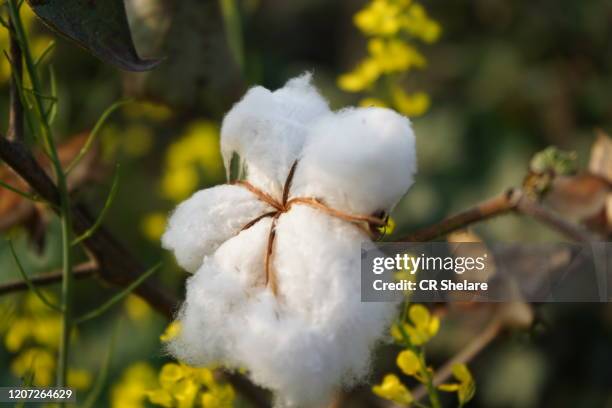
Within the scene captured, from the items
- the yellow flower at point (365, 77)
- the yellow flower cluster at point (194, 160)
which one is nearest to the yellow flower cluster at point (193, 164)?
the yellow flower cluster at point (194, 160)

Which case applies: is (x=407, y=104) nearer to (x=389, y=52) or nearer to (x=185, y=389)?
(x=389, y=52)

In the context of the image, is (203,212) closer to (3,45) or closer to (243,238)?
(243,238)

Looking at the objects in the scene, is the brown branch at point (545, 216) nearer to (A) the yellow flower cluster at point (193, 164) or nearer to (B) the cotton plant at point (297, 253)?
(B) the cotton plant at point (297, 253)

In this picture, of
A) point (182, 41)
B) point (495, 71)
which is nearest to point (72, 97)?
point (182, 41)

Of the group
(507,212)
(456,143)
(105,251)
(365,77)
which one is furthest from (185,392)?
(456,143)

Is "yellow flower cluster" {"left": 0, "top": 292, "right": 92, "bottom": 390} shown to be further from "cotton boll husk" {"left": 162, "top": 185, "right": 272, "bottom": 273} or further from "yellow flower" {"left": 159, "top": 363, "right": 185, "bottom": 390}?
"cotton boll husk" {"left": 162, "top": 185, "right": 272, "bottom": 273}
